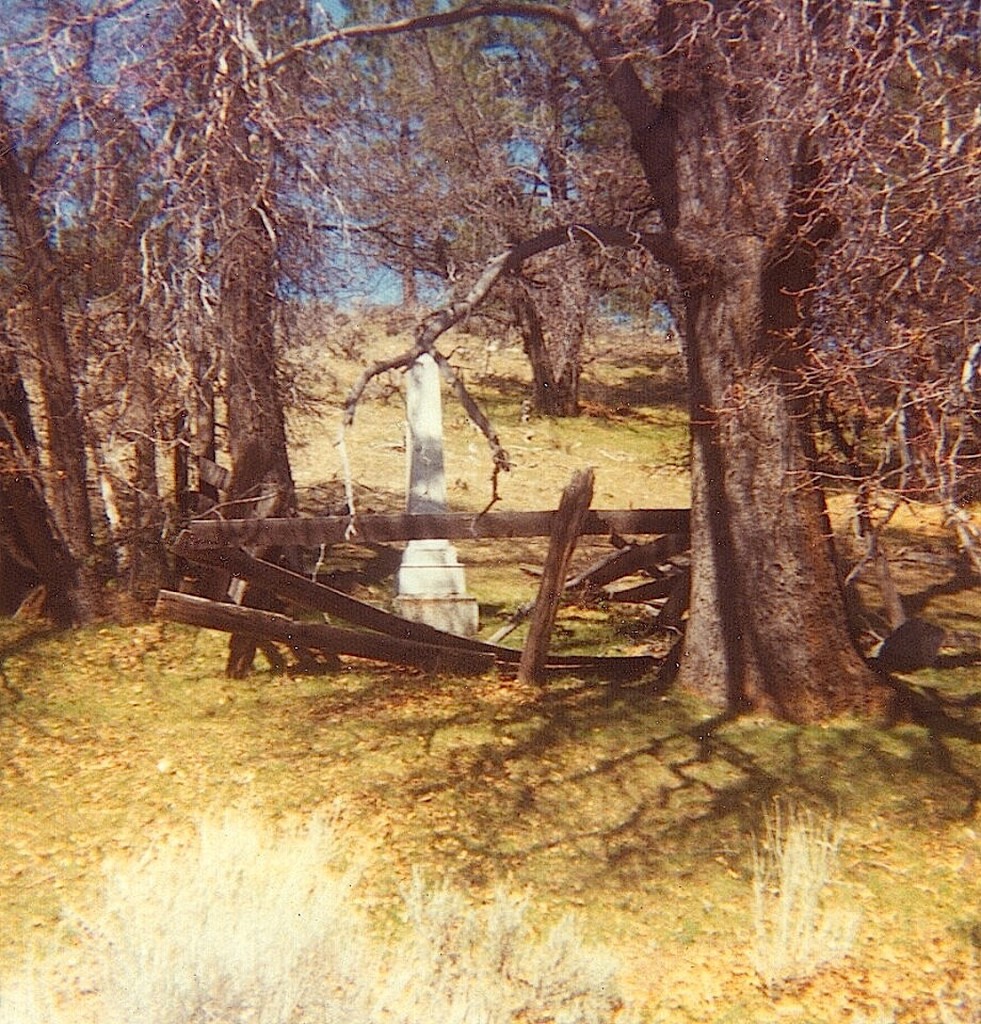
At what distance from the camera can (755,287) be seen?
6551mm

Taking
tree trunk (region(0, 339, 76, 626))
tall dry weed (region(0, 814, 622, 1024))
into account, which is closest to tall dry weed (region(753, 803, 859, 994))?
tall dry weed (region(0, 814, 622, 1024))

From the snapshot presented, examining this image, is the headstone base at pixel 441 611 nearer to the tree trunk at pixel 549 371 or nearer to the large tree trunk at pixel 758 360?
the large tree trunk at pixel 758 360

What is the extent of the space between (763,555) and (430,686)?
2664 millimetres

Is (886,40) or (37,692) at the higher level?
(886,40)

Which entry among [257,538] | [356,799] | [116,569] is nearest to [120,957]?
[356,799]

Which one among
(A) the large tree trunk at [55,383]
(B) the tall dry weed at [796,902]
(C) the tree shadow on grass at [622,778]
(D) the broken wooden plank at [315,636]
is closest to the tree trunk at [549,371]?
(A) the large tree trunk at [55,383]

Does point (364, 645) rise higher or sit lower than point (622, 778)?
higher

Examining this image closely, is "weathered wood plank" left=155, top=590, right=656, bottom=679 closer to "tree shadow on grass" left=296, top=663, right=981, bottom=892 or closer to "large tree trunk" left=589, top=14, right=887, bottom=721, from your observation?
"tree shadow on grass" left=296, top=663, right=981, bottom=892

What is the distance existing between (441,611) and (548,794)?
340 centimetres

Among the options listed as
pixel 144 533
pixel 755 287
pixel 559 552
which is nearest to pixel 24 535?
pixel 144 533

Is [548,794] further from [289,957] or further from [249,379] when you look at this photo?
[249,379]

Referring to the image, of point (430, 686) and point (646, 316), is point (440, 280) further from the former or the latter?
point (646, 316)

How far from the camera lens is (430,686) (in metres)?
7.61

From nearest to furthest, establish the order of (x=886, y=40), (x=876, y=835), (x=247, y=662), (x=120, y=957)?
(x=120, y=957) < (x=876, y=835) < (x=886, y=40) < (x=247, y=662)
